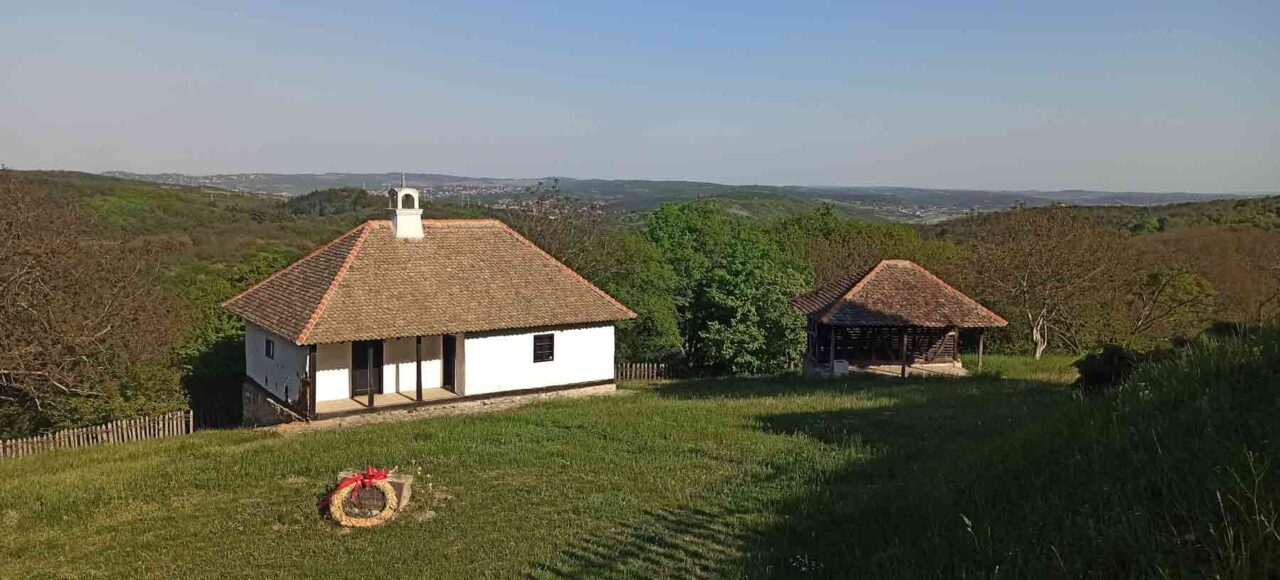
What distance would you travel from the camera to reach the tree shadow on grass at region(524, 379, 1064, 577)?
315 inches

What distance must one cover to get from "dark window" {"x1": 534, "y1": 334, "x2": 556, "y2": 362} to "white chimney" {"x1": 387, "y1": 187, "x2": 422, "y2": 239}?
195 inches

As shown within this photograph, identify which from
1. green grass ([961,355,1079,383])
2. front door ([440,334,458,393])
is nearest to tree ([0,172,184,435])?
front door ([440,334,458,393])

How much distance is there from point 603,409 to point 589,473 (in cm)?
694

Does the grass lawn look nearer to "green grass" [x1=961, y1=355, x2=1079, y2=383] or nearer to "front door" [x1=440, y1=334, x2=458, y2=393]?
"front door" [x1=440, y1=334, x2=458, y2=393]

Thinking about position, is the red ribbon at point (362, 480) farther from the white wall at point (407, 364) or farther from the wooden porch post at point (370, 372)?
the white wall at point (407, 364)

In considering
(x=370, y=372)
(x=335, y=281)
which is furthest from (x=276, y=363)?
(x=370, y=372)

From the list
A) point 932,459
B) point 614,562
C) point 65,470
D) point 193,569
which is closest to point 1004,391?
point 932,459

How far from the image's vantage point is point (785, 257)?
38.5 metres

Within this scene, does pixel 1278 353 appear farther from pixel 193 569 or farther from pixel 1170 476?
pixel 193 569

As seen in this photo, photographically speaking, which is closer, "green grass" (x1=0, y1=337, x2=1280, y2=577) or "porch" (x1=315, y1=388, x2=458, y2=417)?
"green grass" (x1=0, y1=337, x2=1280, y2=577)

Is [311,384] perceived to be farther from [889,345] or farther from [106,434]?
[889,345]

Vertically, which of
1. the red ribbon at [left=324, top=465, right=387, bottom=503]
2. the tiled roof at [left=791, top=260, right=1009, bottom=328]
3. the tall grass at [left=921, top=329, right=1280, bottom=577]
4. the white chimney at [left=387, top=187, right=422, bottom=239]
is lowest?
the red ribbon at [left=324, top=465, right=387, bottom=503]

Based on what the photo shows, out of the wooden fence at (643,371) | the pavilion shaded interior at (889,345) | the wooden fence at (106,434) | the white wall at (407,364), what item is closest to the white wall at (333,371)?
the white wall at (407,364)

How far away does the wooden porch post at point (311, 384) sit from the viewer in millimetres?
20391
